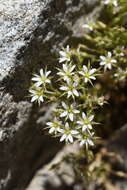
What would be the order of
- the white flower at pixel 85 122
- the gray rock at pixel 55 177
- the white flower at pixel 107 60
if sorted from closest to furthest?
the white flower at pixel 85 122, the white flower at pixel 107 60, the gray rock at pixel 55 177

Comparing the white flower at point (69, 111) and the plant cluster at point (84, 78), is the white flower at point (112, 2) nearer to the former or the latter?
the plant cluster at point (84, 78)

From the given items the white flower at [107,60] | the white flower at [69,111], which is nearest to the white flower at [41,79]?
the white flower at [69,111]

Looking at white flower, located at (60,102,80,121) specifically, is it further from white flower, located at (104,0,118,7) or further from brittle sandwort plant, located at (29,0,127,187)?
white flower, located at (104,0,118,7)

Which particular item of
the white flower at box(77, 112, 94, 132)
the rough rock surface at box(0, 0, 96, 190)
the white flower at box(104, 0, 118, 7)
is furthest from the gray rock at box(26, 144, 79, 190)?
the white flower at box(104, 0, 118, 7)

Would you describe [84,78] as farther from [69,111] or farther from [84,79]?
[69,111]

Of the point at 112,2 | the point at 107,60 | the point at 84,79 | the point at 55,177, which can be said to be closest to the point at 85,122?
the point at 84,79

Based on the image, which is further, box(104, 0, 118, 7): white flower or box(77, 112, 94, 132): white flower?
box(104, 0, 118, 7): white flower

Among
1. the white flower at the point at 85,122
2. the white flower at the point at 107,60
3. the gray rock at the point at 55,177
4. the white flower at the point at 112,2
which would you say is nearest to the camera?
the white flower at the point at 85,122

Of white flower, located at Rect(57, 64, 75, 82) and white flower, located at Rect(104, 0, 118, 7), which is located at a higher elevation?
white flower, located at Rect(104, 0, 118, 7)

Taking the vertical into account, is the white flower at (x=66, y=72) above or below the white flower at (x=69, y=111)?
above
